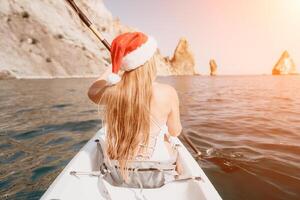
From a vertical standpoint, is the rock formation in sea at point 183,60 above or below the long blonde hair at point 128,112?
above

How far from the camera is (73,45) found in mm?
51812

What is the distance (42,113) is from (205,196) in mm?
9608

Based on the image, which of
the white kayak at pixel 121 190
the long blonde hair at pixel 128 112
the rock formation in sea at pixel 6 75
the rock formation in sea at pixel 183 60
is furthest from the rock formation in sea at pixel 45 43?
the rock formation in sea at pixel 183 60

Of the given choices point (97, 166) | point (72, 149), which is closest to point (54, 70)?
point (72, 149)

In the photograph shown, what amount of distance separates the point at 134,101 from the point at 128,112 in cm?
14

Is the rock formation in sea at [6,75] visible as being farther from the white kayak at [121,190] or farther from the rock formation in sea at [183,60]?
the rock formation in sea at [183,60]

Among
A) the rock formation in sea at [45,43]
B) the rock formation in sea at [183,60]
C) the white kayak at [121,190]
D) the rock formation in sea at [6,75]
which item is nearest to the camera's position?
the white kayak at [121,190]

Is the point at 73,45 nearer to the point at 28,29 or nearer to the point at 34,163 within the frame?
the point at 28,29

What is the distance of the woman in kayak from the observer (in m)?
2.56

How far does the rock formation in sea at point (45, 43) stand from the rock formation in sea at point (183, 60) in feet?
330

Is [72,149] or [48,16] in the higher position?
[48,16]

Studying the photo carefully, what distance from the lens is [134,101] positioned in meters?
2.65

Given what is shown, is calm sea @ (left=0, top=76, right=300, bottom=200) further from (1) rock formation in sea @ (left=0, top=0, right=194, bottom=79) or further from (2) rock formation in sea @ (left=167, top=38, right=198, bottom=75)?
(2) rock formation in sea @ (left=167, top=38, right=198, bottom=75)

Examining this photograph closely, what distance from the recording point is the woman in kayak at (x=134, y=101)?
8.39ft
